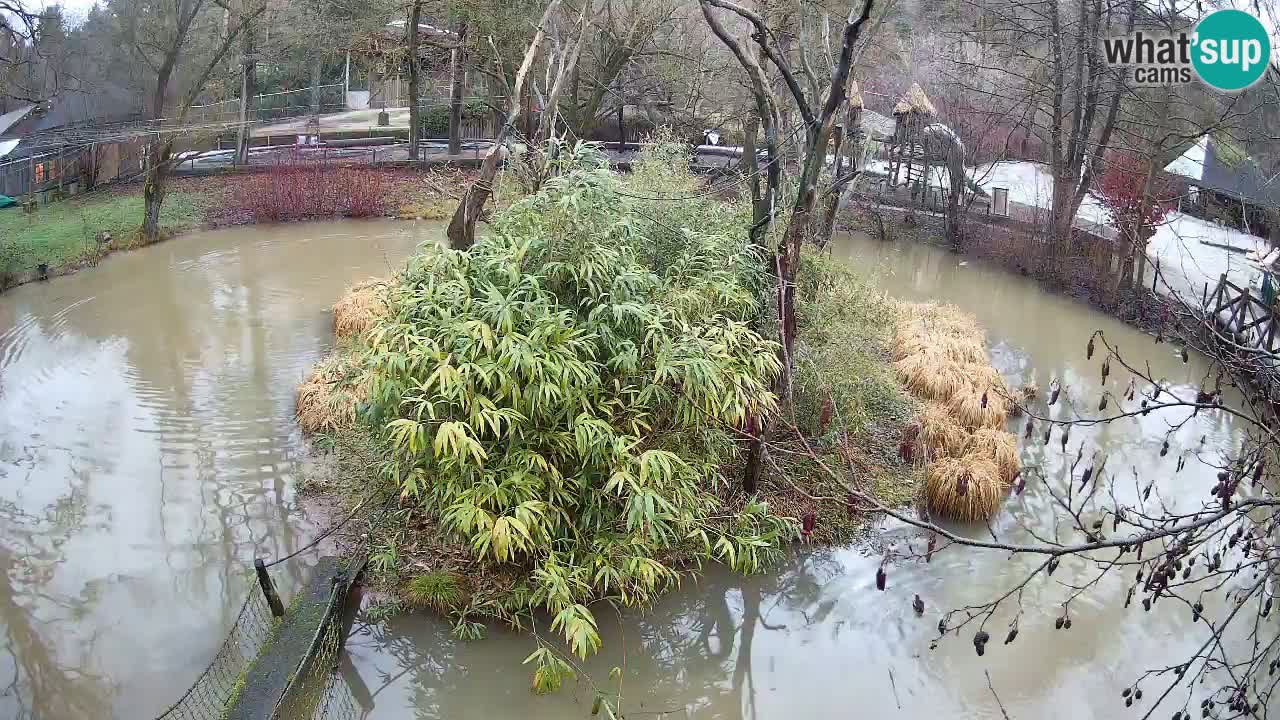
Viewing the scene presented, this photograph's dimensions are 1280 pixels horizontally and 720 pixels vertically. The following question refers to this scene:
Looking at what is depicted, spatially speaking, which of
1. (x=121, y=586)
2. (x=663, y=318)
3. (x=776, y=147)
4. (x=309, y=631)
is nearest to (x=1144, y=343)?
(x=776, y=147)

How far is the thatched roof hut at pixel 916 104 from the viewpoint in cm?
1697

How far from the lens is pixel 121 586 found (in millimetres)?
6434

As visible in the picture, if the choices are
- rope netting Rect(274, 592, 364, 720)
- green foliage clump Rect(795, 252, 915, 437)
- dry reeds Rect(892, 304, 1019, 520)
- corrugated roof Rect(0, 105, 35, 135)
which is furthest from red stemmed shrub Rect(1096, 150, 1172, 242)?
corrugated roof Rect(0, 105, 35, 135)

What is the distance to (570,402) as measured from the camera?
5711 mm

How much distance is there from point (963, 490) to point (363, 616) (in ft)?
14.0

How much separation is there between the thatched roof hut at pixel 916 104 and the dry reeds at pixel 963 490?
35.2ft

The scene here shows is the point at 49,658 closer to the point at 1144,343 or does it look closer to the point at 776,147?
the point at 776,147

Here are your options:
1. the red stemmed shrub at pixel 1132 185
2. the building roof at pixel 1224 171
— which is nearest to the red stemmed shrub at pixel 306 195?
the red stemmed shrub at pixel 1132 185

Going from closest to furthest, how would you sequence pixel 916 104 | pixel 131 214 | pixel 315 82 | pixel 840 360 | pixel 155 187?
pixel 840 360 < pixel 155 187 < pixel 131 214 < pixel 916 104 < pixel 315 82

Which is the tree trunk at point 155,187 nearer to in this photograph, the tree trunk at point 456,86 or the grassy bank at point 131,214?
the grassy bank at point 131,214

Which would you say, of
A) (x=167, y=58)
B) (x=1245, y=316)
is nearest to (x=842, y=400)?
(x=1245, y=316)

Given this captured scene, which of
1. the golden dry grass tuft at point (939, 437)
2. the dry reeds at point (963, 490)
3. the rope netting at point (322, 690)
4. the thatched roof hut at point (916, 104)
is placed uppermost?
the thatched roof hut at point (916, 104)

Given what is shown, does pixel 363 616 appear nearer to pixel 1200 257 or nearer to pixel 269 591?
pixel 269 591

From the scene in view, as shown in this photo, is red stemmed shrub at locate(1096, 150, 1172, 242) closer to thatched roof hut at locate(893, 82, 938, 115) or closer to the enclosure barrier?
thatched roof hut at locate(893, 82, 938, 115)
